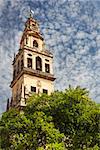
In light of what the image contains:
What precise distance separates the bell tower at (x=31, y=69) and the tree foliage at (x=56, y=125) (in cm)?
1079

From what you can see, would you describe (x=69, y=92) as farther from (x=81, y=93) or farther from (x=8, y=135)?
(x=8, y=135)

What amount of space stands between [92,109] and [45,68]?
57.5ft

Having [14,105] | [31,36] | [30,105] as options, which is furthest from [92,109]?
[31,36]

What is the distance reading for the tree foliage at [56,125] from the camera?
26.6 metres

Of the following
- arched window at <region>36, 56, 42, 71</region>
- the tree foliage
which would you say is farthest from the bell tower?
the tree foliage

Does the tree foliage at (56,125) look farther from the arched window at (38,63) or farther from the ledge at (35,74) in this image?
the arched window at (38,63)

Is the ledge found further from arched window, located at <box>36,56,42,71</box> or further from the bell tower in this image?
arched window, located at <box>36,56,42,71</box>

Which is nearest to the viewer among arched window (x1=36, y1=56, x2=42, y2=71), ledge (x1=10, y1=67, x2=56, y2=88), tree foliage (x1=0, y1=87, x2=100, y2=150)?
tree foliage (x1=0, y1=87, x2=100, y2=150)

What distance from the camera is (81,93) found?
101 feet

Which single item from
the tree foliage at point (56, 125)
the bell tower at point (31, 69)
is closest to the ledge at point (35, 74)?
the bell tower at point (31, 69)

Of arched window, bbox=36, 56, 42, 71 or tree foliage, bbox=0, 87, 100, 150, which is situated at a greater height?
arched window, bbox=36, 56, 42, 71

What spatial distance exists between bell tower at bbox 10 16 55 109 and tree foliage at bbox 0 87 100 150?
1079 cm

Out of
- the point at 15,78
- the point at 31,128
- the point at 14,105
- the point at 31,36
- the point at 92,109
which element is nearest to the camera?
the point at 31,128

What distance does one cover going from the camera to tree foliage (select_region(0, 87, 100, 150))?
26.6 meters
